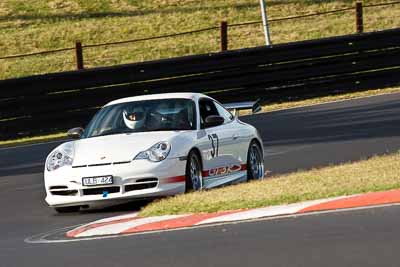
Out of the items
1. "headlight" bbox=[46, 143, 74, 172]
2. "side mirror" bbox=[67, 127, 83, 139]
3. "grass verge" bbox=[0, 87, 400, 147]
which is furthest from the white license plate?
"grass verge" bbox=[0, 87, 400, 147]

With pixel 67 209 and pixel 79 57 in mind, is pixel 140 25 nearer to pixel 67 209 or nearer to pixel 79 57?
pixel 79 57

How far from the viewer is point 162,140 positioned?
13695 millimetres

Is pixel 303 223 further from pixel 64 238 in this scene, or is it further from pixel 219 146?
pixel 219 146

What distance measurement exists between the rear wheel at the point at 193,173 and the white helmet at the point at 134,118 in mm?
876

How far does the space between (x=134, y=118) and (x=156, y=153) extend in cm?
111

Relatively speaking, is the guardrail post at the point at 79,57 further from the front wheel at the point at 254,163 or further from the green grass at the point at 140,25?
the front wheel at the point at 254,163

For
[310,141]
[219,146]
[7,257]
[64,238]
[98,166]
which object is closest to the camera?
[7,257]

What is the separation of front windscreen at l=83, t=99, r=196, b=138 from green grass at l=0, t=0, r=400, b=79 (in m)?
24.3

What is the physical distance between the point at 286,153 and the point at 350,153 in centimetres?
129

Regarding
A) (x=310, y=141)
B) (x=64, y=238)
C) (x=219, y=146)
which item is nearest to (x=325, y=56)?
(x=310, y=141)

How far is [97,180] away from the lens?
1338cm

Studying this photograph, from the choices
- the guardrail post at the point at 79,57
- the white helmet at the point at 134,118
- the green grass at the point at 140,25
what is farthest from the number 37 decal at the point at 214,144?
the green grass at the point at 140,25

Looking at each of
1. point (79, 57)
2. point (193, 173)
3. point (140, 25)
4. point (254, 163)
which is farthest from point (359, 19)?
point (193, 173)

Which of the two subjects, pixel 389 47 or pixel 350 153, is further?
pixel 389 47
